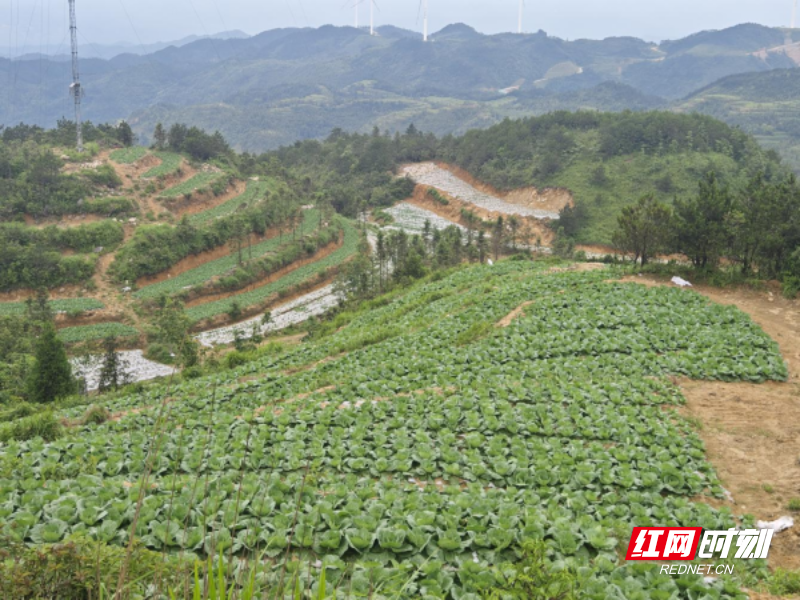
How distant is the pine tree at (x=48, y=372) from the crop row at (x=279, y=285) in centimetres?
2090

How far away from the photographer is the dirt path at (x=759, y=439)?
8.78 metres

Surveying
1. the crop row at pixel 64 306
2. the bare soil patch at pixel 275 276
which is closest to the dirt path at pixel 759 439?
→ the bare soil patch at pixel 275 276

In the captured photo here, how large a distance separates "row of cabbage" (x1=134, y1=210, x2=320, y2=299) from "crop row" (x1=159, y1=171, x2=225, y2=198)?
11426 mm

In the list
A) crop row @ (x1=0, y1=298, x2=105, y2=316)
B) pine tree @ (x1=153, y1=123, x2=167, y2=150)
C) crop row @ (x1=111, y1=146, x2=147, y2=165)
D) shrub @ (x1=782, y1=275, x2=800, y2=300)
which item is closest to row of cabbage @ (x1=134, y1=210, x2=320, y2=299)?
crop row @ (x1=0, y1=298, x2=105, y2=316)

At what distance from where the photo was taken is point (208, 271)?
54.2 metres

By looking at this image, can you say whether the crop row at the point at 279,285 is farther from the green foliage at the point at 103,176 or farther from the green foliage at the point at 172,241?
the green foliage at the point at 103,176

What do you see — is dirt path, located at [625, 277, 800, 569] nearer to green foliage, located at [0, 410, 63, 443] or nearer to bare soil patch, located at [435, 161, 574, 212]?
green foliage, located at [0, 410, 63, 443]

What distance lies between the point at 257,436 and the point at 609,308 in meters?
14.0

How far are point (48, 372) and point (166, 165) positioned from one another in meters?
50.7

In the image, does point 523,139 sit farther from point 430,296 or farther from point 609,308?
point 609,308

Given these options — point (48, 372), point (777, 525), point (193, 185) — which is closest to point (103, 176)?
point (193, 185)

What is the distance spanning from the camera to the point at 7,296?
46406mm

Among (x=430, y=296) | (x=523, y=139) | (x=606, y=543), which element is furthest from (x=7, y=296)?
(x=523, y=139)

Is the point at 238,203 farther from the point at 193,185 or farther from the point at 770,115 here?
the point at 770,115
